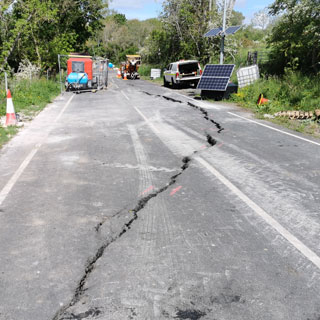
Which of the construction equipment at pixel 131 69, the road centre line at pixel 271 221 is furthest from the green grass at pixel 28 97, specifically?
the construction equipment at pixel 131 69

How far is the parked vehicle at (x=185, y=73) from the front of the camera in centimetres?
2439

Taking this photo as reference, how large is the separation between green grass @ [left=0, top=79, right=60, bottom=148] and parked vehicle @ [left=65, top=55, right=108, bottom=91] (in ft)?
6.52

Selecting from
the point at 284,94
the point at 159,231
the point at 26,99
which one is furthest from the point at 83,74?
the point at 159,231

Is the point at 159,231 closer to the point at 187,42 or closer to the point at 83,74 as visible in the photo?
the point at 83,74

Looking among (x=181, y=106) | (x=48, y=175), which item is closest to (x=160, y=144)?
(x=48, y=175)

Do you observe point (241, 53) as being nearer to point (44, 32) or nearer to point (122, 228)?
point (44, 32)

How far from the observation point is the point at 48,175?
6.17m

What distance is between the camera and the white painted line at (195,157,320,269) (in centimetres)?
359

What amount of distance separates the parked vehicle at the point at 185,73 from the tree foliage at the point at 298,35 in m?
5.79

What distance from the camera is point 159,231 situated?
13.5 feet

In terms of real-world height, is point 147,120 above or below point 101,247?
above

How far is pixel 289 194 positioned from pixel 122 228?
8.76ft

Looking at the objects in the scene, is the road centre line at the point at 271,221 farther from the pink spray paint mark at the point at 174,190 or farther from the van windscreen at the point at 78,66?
the van windscreen at the point at 78,66

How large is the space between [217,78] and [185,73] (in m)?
7.48
